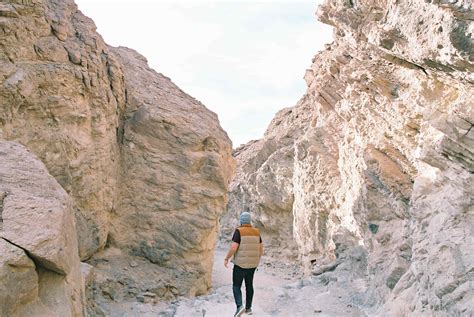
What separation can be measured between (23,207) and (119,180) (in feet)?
20.4

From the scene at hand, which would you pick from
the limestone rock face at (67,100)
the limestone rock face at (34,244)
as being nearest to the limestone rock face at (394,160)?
the limestone rock face at (34,244)

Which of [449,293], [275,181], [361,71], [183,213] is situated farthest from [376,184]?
[275,181]

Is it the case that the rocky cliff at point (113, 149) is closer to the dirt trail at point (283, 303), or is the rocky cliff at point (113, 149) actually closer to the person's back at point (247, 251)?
the dirt trail at point (283, 303)

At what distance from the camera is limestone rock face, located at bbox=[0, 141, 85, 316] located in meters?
4.97

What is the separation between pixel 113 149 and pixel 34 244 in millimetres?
6386

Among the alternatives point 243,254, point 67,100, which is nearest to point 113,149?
point 67,100

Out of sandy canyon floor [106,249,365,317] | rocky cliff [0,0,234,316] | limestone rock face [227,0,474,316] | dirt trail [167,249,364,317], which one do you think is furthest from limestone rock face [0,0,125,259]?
limestone rock face [227,0,474,316]

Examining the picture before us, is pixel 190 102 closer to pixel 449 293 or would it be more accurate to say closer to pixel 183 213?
pixel 183 213

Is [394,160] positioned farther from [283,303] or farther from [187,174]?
[187,174]

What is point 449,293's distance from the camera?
6188 millimetres

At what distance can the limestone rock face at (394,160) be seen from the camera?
21.3ft

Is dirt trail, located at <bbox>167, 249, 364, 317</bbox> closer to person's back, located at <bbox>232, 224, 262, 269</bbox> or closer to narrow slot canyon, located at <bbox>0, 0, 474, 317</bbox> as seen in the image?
narrow slot canyon, located at <bbox>0, 0, 474, 317</bbox>

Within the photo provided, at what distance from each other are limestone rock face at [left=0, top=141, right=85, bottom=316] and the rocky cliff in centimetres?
282

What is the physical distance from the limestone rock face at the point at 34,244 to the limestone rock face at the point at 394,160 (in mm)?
4552
